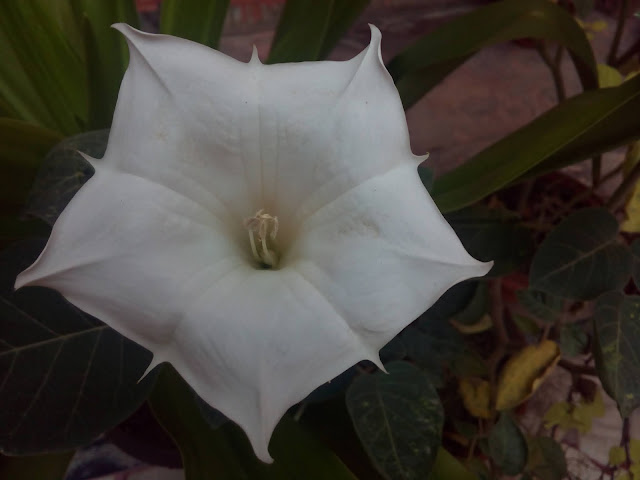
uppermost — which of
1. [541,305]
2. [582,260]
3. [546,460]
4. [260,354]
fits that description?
[260,354]

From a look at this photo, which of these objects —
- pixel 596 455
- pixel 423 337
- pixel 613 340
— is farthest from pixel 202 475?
pixel 596 455

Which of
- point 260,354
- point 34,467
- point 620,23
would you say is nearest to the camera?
point 260,354

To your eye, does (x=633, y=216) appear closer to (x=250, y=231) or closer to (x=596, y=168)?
(x=596, y=168)

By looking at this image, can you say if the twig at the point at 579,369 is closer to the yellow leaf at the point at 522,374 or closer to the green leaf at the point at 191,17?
the yellow leaf at the point at 522,374

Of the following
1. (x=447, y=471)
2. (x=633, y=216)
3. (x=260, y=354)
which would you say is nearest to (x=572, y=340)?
(x=633, y=216)

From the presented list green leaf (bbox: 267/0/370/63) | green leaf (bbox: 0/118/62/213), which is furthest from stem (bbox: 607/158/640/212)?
green leaf (bbox: 0/118/62/213)

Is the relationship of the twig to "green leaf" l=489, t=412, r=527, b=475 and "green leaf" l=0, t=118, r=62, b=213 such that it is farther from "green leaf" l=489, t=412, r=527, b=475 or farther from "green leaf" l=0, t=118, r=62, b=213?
"green leaf" l=0, t=118, r=62, b=213
